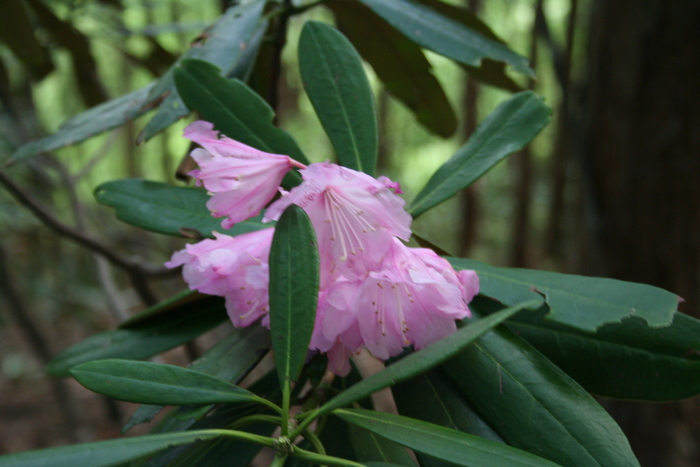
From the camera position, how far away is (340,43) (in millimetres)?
718

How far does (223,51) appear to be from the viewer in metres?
0.81

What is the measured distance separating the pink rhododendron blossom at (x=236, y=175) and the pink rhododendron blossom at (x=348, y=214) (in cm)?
6

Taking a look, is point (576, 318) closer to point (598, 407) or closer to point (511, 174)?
point (598, 407)

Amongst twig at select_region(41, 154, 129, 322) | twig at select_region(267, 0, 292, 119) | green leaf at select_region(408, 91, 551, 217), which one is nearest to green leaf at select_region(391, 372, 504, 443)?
green leaf at select_region(408, 91, 551, 217)

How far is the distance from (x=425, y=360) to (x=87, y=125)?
0.71 meters

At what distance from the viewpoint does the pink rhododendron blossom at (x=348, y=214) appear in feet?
1.59

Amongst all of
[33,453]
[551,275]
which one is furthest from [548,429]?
[33,453]

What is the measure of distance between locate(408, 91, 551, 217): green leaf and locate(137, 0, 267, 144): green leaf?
1.16 feet

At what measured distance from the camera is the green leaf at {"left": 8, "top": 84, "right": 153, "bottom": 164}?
33.2 inches

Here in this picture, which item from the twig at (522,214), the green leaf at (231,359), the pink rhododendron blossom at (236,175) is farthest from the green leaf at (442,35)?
the twig at (522,214)

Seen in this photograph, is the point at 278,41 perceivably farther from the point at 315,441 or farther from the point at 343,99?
the point at 315,441

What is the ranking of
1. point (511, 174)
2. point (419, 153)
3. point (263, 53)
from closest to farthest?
point (263, 53)
point (511, 174)
point (419, 153)

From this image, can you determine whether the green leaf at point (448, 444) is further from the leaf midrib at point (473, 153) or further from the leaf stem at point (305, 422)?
the leaf midrib at point (473, 153)

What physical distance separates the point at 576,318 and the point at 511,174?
7.33 metres
